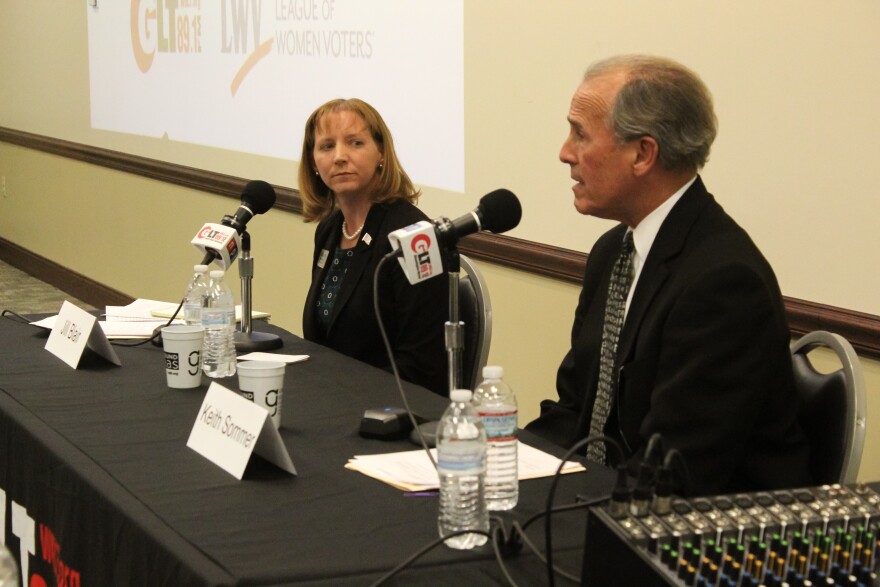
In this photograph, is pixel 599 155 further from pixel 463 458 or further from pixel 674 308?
pixel 463 458

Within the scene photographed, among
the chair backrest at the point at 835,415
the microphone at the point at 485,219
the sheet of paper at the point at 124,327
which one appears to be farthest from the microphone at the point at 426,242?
the sheet of paper at the point at 124,327

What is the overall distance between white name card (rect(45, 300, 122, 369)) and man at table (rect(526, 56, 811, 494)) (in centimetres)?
105

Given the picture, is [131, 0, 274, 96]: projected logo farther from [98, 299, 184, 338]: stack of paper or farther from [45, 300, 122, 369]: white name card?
[45, 300, 122, 369]: white name card

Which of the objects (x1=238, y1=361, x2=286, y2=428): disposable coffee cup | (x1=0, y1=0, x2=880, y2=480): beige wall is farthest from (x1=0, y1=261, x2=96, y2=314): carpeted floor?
(x1=238, y1=361, x2=286, y2=428): disposable coffee cup

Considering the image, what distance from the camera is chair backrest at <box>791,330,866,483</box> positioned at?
1.85m

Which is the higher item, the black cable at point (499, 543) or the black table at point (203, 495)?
the black cable at point (499, 543)

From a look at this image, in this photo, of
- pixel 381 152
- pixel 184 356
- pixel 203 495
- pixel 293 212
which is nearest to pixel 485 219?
pixel 203 495

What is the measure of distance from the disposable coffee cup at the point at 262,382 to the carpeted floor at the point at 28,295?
4838 millimetres

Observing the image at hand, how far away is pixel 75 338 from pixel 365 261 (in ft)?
2.31

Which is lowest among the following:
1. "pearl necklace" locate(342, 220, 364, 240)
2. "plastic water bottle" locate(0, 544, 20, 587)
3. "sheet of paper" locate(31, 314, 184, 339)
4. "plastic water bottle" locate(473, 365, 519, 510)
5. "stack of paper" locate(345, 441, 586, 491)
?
"sheet of paper" locate(31, 314, 184, 339)

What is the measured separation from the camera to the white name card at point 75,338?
2537 millimetres

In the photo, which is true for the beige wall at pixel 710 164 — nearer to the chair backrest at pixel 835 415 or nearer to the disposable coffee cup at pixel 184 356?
the chair backrest at pixel 835 415

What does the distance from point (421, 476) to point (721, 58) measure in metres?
1.70

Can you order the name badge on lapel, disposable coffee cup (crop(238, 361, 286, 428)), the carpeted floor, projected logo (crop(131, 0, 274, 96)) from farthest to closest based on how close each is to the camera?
the carpeted floor
projected logo (crop(131, 0, 274, 96))
the name badge on lapel
disposable coffee cup (crop(238, 361, 286, 428))
